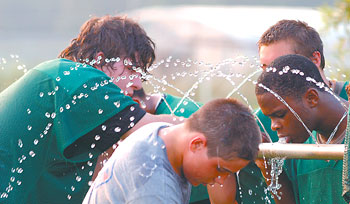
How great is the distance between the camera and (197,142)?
8.34 feet

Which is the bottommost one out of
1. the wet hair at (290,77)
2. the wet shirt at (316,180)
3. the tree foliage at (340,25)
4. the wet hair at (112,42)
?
the tree foliage at (340,25)

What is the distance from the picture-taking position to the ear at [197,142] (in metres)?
2.54

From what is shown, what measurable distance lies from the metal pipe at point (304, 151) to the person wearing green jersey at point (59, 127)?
0.53 m

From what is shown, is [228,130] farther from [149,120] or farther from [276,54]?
[276,54]

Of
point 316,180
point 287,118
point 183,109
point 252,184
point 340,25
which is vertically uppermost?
point 287,118

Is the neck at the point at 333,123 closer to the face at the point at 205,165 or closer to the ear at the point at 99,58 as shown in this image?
the face at the point at 205,165

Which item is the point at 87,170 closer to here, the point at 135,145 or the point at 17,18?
the point at 135,145

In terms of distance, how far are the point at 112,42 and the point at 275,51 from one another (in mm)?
1090

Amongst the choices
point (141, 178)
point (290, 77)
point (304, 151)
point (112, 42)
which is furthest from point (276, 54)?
point (141, 178)

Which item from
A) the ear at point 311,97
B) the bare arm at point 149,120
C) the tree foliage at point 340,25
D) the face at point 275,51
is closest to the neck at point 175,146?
the bare arm at point 149,120

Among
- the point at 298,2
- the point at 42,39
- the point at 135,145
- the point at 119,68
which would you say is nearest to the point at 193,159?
the point at 135,145

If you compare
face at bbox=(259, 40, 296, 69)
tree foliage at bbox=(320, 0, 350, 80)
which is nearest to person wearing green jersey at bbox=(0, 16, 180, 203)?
face at bbox=(259, 40, 296, 69)

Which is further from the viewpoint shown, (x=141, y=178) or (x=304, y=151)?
(x=304, y=151)

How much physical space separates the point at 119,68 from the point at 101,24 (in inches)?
14.1
